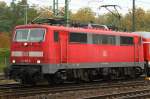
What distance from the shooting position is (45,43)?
20922 millimetres

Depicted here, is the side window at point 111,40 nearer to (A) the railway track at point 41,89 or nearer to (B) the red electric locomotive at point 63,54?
(B) the red electric locomotive at point 63,54

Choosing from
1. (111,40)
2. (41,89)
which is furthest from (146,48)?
(41,89)

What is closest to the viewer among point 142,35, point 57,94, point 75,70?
point 57,94

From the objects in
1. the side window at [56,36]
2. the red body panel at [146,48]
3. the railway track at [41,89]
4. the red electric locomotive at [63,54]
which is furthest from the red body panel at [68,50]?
the red body panel at [146,48]

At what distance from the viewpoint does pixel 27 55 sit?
2127 centimetres

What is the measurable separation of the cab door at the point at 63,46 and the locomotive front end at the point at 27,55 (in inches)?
40.5

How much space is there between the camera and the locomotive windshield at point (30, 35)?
69.7 ft

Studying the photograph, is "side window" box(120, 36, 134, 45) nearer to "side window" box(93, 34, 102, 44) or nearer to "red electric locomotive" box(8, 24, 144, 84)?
"red electric locomotive" box(8, 24, 144, 84)

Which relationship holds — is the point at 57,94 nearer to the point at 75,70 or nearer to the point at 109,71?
the point at 75,70

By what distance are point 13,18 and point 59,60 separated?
228ft

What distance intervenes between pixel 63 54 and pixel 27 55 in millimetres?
1779

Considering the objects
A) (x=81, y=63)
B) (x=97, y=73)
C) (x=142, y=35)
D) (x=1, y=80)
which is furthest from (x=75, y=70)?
(x=142, y=35)

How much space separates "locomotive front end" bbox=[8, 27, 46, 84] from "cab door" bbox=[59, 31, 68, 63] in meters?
1.03

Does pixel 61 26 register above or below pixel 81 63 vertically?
above
